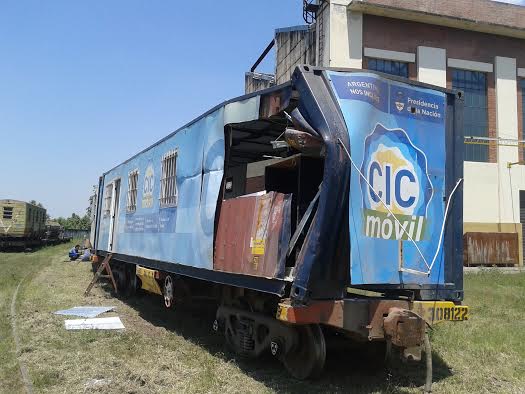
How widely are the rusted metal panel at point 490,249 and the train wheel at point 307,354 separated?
17.4 meters

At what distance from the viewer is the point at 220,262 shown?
21.7 feet

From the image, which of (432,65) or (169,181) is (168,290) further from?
(432,65)

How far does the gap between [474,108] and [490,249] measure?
6723mm

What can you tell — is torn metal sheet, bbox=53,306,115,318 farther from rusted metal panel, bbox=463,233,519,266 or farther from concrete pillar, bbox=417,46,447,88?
concrete pillar, bbox=417,46,447,88

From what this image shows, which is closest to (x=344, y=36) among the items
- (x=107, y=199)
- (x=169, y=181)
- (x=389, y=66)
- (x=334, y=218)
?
(x=389, y=66)

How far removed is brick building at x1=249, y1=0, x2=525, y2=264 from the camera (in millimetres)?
22156

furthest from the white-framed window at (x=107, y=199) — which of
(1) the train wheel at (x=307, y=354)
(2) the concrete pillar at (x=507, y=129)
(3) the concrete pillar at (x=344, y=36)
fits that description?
(2) the concrete pillar at (x=507, y=129)

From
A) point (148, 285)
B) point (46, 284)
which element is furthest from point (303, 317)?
point (46, 284)

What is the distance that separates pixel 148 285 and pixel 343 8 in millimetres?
16638

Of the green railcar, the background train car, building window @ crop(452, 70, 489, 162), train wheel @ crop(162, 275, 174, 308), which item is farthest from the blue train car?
the background train car

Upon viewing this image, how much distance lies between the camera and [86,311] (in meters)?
10.4

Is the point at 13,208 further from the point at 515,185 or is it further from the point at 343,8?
the point at 515,185

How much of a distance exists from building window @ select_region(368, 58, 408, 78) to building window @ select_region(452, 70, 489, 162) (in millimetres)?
2570

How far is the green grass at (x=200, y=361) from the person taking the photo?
5672 millimetres
